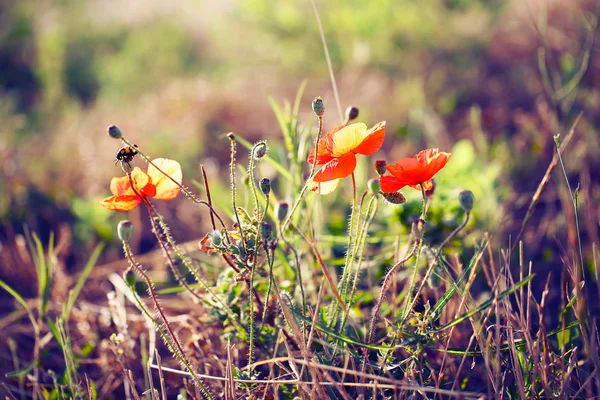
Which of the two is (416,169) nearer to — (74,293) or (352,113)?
(352,113)

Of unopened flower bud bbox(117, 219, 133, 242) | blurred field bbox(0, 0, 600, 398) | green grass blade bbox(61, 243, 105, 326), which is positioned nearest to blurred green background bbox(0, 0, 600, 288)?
blurred field bbox(0, 0, 600, 398)

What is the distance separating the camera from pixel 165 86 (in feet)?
14.1

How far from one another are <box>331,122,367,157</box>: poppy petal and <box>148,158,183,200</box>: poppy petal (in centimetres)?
32

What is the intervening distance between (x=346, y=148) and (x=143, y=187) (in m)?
0.41

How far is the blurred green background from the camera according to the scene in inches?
88.9

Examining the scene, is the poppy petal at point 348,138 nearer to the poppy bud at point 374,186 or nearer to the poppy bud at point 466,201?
the poppy bud at point 374,186

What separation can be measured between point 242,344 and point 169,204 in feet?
4.96

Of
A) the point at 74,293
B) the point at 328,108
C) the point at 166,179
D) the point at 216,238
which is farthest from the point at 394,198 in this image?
the point at 328,108

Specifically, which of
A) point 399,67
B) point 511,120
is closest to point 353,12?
point 399,67

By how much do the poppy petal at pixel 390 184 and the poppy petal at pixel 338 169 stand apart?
6 centimetres

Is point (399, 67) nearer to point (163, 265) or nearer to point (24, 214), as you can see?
point (163, 265)

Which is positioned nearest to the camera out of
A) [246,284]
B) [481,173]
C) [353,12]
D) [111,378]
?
[246,284]

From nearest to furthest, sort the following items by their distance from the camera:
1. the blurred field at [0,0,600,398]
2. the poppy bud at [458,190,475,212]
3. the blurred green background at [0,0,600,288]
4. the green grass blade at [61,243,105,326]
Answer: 1. the poppy bud at [458,190,475,212]
2. the green grass blade at [61,243,105,326]
3. the blurred field at [0,0,600,398]
4. the blurred green background at [0,0,600,288]

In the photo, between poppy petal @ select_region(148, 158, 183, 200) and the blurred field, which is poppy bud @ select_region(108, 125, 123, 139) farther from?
the blurred field
